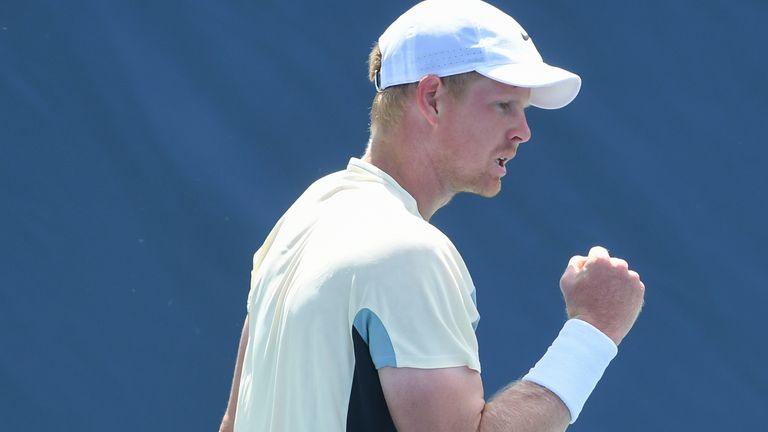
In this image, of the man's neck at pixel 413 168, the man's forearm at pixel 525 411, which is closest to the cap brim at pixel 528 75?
the man's neck at pixel 413 168

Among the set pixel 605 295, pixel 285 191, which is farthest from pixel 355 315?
pixel 285 191

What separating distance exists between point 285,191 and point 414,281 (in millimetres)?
1445

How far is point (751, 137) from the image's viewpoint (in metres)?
2.85

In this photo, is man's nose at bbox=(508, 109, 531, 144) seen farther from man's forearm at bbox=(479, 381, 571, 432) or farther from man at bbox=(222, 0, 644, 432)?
man's forearm at bbox=(479, 381, 571, 432)

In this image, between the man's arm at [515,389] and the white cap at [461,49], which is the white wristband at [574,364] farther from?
the white cap at [461,49]

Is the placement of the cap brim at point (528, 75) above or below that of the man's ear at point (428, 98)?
above

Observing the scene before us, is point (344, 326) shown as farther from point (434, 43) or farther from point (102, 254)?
point (102, 254)

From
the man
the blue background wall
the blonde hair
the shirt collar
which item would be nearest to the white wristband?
the man

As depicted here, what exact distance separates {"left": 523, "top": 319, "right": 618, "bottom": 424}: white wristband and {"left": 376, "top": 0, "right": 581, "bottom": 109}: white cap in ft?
1.11

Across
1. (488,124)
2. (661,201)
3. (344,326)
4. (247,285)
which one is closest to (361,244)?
(344,326)

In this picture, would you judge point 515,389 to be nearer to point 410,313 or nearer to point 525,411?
point 525,411

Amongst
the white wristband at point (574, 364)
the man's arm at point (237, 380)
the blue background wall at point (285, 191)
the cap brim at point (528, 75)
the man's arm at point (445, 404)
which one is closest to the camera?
the man's arm at point (445, 404)

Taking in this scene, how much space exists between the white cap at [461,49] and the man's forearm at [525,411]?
41cm

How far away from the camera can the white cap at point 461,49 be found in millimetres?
1595
